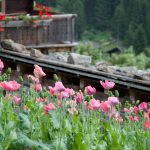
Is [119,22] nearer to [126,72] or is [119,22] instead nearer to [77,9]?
[77,9]

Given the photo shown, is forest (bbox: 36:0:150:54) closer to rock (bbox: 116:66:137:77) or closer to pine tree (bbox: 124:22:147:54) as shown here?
pine tree (bbox: 124:22:147:54)

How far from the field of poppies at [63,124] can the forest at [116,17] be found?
2738 inches

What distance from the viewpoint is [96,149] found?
4.61m

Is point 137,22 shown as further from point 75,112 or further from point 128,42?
point 75,112

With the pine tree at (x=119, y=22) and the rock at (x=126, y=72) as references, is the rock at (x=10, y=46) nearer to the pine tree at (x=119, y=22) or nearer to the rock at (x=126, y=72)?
the rock at (x=126, y=72)

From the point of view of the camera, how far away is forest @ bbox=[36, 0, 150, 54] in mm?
79625

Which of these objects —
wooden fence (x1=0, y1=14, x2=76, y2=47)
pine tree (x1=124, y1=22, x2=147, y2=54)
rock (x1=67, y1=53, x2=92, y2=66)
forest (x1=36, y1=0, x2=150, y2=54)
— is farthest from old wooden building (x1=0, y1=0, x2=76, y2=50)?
pine tree (x1=124, y1=22, x2=147, y2=54)

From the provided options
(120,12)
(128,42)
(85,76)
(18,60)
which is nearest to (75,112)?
(85,76)

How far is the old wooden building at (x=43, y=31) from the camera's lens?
48.7ft

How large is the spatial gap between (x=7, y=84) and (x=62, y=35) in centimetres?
1297

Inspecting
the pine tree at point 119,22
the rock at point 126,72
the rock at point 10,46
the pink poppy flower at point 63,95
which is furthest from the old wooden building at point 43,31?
the pine tree at point 119,22

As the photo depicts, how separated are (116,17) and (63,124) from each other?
86.1 metres

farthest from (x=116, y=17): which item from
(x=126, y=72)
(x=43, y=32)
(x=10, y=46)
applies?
(x=126, y=72)

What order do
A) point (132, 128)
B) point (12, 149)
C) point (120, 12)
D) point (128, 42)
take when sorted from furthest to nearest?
1. point (120, 12)
2. point (128, 42)
3. point (132, 128)
4. point (12, 149)
